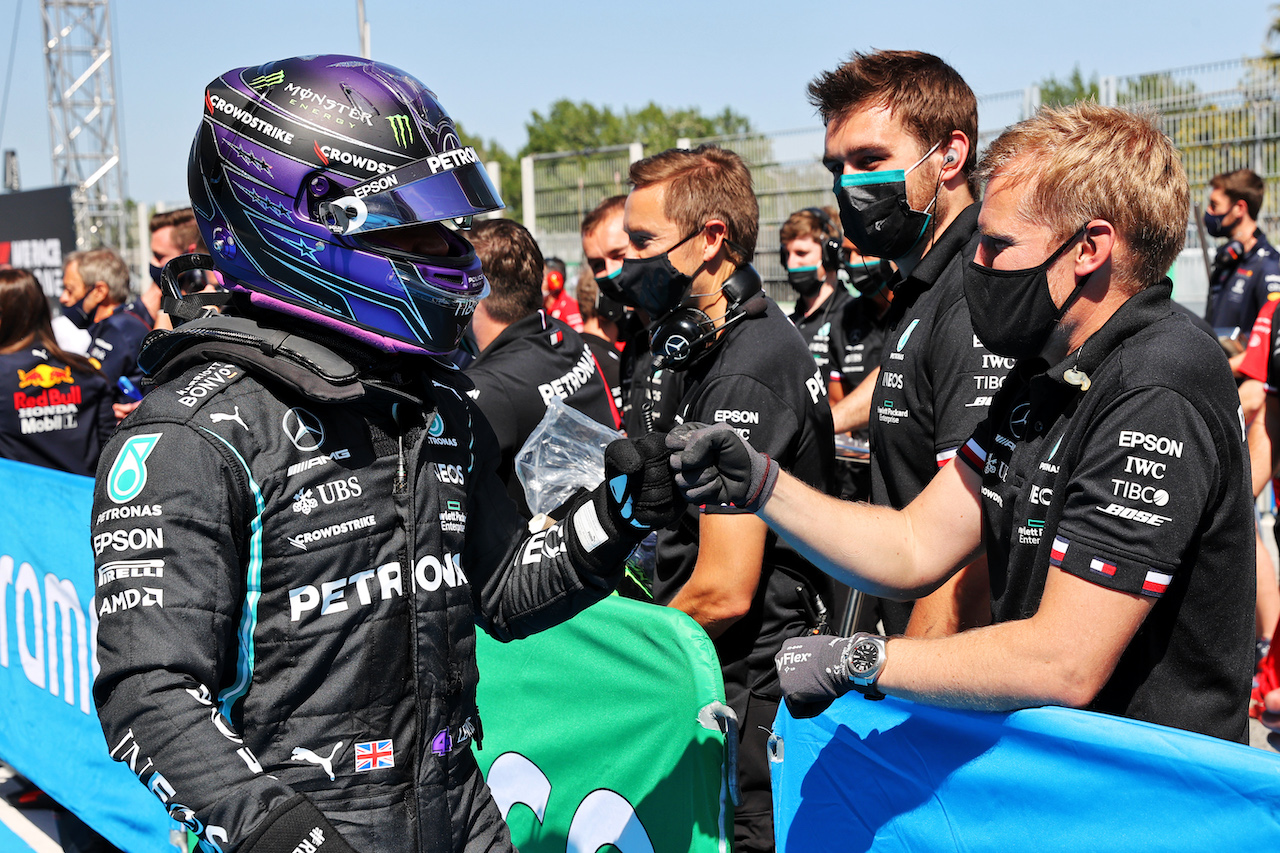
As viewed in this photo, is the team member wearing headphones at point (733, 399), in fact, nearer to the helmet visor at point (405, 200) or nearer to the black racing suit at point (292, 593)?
the black racing suit at point (292, 593)

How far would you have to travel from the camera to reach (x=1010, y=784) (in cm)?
200

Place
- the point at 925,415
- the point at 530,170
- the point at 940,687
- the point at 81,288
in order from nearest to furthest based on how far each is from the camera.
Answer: the point at 940,687 → the point at 925,415 → the point at 81,288 → the point at 530,170

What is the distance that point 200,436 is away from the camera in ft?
5.81

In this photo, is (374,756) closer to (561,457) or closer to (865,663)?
(865,663)

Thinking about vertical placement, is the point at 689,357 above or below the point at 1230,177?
below

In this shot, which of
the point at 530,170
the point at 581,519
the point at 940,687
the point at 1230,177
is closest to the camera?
the point at 940,687

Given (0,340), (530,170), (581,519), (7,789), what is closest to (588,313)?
(0,340)

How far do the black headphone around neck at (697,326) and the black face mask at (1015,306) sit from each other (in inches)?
41.6

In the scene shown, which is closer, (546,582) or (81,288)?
(546,582)

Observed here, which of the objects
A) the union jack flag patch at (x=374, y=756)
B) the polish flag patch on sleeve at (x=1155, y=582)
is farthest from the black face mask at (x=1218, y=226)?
the union jack flag patch at (x=374, y=756)

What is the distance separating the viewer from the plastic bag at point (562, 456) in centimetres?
336

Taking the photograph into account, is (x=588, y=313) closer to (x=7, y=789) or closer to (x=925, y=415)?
(x=7, y=789)


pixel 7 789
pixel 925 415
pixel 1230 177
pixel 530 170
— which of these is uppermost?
pixel 530 170

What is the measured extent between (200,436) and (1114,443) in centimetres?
154
